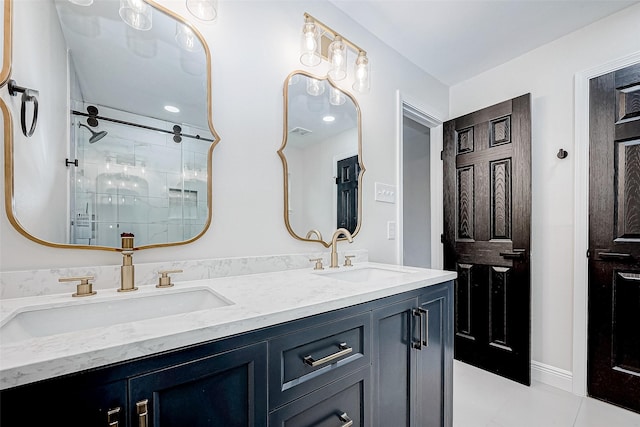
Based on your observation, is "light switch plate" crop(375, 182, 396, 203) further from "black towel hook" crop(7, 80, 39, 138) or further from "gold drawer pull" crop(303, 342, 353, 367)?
"black towel hook" crop(7, 80, 39, 138)

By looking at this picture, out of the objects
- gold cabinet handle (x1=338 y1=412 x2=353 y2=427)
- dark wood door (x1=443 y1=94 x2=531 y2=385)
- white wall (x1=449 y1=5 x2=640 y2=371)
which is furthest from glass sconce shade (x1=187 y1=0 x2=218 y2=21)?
white wall (x1=449 y1=5 x2=640 y2=371)

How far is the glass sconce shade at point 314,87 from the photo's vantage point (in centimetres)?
161

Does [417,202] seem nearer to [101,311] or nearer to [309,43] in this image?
[309,43]

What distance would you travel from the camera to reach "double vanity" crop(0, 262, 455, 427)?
49cm

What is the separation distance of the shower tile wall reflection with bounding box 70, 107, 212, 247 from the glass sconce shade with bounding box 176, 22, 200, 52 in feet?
1.11

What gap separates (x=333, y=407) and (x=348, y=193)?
117cm

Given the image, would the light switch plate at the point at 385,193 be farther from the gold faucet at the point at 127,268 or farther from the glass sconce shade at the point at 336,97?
the gold faucet at the point at 127,268

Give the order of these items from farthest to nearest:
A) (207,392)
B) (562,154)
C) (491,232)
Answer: (491,232), (562,154), (207,392)

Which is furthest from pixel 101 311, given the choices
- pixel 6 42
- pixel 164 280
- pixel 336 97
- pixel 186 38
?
pixel 336 97

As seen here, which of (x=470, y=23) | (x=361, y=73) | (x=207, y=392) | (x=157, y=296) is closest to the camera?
(x=207, y=392)

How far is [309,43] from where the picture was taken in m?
1.49

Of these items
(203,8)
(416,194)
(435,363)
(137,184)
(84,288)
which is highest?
(203,8)

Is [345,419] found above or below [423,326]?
below

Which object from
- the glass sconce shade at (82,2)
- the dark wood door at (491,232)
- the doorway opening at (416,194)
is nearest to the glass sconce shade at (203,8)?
the glass sconce shade at (82,2)
